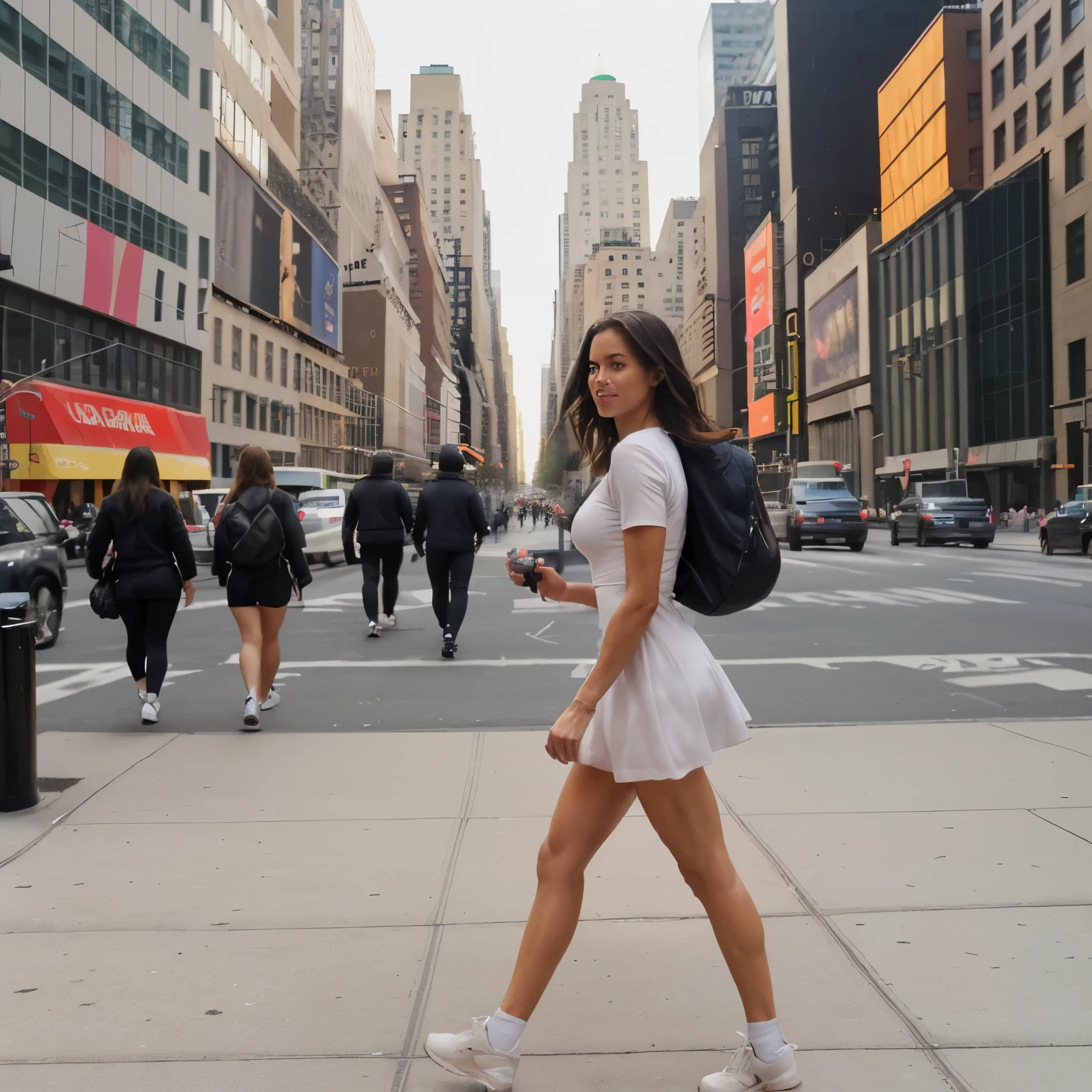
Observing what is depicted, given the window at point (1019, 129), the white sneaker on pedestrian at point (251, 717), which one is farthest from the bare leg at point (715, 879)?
the window at point (1019, 129)

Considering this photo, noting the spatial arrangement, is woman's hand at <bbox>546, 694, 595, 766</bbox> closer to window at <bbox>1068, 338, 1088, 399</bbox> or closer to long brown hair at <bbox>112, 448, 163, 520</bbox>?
long brown hair at <bbox>112, 448, 163, 520</bbox>

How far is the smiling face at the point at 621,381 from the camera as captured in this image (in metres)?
2.68

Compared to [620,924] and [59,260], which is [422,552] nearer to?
[620,924]

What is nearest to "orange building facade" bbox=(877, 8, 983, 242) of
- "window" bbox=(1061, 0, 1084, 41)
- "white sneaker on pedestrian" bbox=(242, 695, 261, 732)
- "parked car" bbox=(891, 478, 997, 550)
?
"window" bbox=(1061, 0, 1084, 41)

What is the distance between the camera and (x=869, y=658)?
1000cm

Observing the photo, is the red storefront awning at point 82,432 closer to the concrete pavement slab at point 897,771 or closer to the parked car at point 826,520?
the parked car at point 826,520

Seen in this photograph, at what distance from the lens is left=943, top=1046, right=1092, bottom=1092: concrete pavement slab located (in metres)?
2.62

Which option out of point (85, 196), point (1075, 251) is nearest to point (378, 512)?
point (85, 196)

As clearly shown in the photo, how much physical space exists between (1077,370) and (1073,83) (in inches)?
545

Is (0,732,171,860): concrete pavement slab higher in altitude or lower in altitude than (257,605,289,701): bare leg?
lower

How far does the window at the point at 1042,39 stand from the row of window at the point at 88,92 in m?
42.7

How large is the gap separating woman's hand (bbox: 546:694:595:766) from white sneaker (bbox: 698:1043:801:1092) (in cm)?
81

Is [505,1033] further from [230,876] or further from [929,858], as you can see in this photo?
[929,858]

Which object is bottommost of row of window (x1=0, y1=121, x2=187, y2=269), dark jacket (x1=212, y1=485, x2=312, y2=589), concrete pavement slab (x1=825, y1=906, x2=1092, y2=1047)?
concrete pavement slab (x1=825, y1=906, x2=1092, y2=1047)
